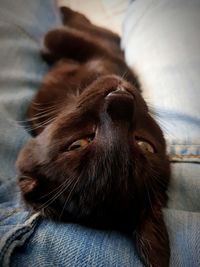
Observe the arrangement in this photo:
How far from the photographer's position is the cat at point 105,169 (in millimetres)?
868

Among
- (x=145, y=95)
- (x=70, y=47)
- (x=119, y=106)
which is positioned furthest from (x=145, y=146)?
(x=70, y=47)

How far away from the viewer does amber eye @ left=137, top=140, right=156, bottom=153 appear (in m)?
0.97

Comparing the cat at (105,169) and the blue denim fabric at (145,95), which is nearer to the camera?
the blue denim fabric at (145,95)

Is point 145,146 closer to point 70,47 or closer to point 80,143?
point 80,143

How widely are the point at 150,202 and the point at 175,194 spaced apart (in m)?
0.16

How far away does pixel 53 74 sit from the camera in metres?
1.51

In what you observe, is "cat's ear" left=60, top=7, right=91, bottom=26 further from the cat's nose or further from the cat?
the cat's nose

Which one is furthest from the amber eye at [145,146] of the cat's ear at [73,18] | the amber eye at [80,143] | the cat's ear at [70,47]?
the cat's ear at [73,18]

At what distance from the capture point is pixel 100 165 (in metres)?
0.88

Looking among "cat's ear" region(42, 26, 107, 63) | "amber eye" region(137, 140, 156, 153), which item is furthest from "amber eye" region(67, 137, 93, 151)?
"cat's ear" region(42, 26, 107, 63)

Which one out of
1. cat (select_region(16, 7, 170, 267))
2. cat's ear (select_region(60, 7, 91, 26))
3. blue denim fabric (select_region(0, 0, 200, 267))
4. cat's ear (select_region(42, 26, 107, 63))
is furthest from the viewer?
cat's ear (select_region(60, 7, 91, 26))

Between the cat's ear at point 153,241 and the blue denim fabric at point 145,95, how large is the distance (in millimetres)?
24

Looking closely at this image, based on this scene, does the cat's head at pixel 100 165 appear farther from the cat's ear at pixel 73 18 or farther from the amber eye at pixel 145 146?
the cat's ear at pixel 73 18

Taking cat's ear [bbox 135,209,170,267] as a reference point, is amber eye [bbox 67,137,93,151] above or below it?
above
